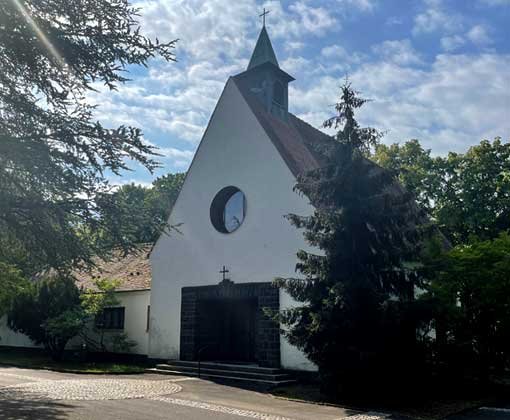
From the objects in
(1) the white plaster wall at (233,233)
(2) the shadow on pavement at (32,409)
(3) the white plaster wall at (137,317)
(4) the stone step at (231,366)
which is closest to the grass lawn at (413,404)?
(4) the stone step at (231,366)

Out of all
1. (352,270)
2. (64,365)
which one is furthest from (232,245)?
(64,365)

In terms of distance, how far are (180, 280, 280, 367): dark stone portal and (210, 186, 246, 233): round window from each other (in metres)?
2.19

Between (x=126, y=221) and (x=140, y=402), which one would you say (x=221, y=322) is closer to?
→ (x=140, y=402)

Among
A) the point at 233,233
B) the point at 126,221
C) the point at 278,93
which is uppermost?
the point at 278,93

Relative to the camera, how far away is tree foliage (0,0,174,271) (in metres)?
9.52

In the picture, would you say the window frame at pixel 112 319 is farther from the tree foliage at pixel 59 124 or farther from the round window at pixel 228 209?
the tree foliage at pixel 59 124

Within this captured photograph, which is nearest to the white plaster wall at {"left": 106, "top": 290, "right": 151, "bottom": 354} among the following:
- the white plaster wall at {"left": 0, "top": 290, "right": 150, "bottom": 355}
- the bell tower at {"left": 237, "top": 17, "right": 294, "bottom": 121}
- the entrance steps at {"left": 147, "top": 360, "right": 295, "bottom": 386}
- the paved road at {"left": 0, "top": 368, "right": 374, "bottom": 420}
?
the white plaster wall at {"left": 0, "top": 290, "right": 150, "bottom": 355}

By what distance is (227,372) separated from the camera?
1595 centimetres

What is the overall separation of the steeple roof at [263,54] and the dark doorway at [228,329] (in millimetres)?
10682

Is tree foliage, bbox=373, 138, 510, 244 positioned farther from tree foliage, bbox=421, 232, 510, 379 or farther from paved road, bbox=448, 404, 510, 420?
paved road, bbox=448, 404, 510, 420

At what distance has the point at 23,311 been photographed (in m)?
22.1

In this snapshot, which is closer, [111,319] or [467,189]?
[111,319]

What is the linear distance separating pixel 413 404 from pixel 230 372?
6303mm

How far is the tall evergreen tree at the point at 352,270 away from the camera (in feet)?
36.8
